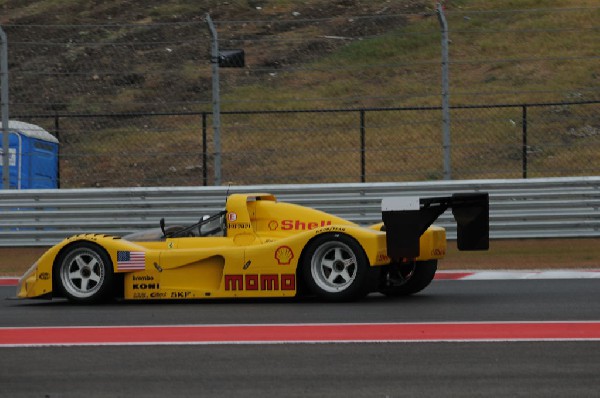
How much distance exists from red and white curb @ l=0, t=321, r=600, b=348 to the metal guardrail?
6.77 meters

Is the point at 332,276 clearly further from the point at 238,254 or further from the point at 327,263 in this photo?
the point at 238,254

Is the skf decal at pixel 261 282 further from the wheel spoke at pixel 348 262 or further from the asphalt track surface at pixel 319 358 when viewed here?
the wheel spoke at pixel 348 262

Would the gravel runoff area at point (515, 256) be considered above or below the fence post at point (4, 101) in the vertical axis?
below

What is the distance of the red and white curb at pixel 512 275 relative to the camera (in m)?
13.9

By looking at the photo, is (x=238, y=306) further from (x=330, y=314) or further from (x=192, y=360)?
(x=192, y=360)

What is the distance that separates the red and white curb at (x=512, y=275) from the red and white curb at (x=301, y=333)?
4.36m

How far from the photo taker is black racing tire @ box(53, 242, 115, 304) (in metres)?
11.6

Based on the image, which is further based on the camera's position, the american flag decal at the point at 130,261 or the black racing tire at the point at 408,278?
the black racing tire at the point at 408,278

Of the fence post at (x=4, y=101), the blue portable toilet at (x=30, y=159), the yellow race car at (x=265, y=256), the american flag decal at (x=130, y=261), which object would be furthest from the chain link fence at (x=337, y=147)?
the american flag decal at (x=130, y=261)

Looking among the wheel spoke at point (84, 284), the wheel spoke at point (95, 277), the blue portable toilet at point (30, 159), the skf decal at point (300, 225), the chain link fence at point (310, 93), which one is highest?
the chain link fence at point (310, 93)

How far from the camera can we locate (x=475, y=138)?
26500 mm

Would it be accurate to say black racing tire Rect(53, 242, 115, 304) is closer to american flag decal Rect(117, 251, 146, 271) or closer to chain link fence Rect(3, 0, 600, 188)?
american flag decal Rect(117, 251, 146, 271)

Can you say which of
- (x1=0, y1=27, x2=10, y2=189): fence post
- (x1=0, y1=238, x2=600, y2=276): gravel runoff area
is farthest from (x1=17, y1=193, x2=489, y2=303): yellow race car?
(x1=0, y1=27, x2=10, y2=189): fence post

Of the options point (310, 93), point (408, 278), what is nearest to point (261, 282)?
point (408, 278)
